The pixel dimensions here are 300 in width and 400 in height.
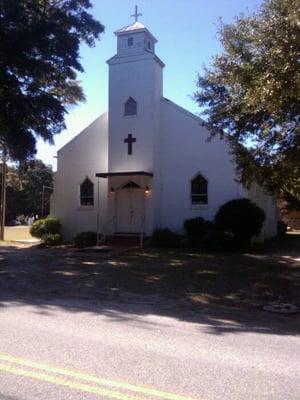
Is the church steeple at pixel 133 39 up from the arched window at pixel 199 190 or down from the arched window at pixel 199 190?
→ up

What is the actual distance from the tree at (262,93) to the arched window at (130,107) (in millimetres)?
8852

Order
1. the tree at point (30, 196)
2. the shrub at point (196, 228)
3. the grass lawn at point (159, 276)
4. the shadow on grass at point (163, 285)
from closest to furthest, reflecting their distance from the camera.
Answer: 1. the shadow on grass at point (163, 285)
2. the grass lawn at point (159, 276)
3. the shrub at point (196, 228)
4. the tree at point (30, 196)

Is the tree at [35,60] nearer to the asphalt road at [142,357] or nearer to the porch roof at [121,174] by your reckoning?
the porch roof at [121,174]

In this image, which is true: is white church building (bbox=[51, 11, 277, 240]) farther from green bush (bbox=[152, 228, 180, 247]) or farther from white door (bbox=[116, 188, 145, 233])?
green bush (bbox=[152, 228, 180, 247])

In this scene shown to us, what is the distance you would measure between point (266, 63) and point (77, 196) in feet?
54.2

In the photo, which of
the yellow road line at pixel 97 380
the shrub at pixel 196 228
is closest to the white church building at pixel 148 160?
the shrub at pixel 196 228

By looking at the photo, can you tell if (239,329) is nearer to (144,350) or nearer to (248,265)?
(144,350)

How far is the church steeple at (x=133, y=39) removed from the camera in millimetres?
25188

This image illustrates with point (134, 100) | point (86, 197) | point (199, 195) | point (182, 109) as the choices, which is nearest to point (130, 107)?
point (134, 100)

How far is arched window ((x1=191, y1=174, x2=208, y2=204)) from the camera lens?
80.1ft

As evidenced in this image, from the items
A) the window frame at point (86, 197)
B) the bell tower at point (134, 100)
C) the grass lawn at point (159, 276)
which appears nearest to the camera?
the grass lawn at point (159, 276)

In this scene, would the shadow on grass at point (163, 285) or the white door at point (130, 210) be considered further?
the white door at point (130, 210)

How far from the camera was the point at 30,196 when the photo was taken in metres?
Result: 70.2

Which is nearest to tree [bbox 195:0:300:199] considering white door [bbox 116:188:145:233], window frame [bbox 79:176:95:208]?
white door [bbox 116:188:145:233]
